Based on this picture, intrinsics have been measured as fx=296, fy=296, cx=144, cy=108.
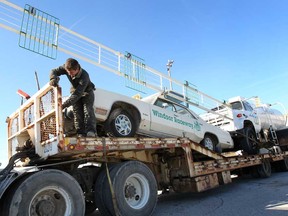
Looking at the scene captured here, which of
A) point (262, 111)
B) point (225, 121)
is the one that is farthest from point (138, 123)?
point (262, 111)

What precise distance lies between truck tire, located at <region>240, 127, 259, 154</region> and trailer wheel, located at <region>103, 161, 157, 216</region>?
6.57m

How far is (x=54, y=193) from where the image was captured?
417 centimetres

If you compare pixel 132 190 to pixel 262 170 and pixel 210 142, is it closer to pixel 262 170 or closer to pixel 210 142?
pixel 210 142

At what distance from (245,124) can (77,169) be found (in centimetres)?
823

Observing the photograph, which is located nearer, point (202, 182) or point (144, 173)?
point (144, 173)

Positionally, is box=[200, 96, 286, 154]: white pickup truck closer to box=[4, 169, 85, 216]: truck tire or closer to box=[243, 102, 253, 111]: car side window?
box=[243, 102, 253, 111]: car side window

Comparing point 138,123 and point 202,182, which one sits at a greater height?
point 138,123

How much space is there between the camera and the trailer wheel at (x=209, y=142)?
904 cm

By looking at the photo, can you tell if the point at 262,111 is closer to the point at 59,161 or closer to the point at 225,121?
the point at 225,121

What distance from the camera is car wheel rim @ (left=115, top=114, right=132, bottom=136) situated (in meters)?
5.92

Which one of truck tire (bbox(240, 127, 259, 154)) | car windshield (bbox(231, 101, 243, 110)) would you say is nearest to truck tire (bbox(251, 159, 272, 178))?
truck tire (bbox(240, 127, 259, 154))

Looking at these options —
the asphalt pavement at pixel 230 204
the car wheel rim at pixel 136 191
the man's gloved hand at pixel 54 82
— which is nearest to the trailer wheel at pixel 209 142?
the asphalt pavement at pixel 230 204

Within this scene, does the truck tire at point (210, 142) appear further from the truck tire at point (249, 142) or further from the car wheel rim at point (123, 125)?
the car wheel rim at point (123, 125)

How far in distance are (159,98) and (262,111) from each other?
295 inches
